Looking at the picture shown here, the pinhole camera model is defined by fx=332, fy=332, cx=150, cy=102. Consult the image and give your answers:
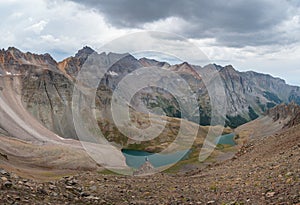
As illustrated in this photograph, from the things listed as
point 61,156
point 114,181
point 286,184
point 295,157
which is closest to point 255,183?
point 286,184

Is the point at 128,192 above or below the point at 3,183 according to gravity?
below

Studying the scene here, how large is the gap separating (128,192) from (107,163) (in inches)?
5922

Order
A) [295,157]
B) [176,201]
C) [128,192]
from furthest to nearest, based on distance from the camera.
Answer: [295,157] < [128,192] < [176,201]

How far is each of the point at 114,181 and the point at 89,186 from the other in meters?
3.79

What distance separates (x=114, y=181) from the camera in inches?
1057

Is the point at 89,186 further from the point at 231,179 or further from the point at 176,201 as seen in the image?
the point at 231,179

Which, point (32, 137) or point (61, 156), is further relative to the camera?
point (32, 137)

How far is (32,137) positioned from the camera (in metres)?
192

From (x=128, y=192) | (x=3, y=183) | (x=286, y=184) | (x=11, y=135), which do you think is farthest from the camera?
(x=11, y=135)

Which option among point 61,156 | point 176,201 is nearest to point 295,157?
point 176,201

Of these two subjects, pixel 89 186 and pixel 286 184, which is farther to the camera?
pixel 89 186

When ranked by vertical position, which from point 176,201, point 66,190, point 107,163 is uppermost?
point 66,190

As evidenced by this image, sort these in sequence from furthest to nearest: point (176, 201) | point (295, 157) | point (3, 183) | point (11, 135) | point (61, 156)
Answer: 1. point (11, 135)
2. point (61, 156)
3. point (295, 157)
4. point (176, 201)
5. point (3, 183)

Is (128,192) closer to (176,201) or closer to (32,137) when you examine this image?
(176,201)
